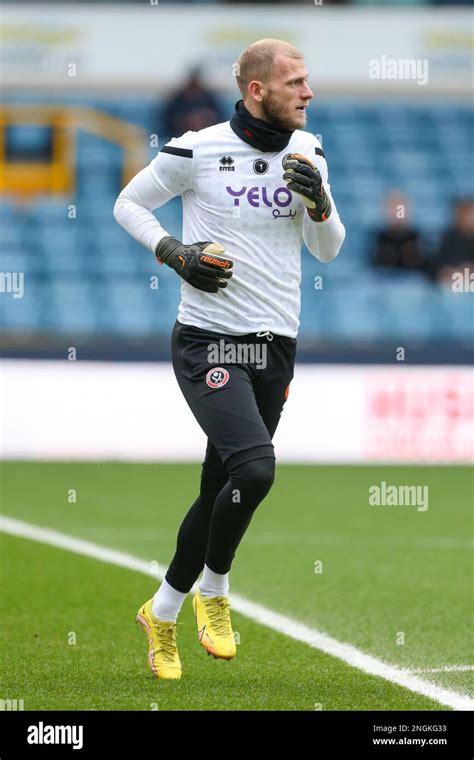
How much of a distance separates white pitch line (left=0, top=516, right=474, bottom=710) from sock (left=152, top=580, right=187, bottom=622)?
2.65ft

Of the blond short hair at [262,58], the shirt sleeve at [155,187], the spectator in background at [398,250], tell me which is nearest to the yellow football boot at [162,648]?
the shirt sleeve at [155,187]

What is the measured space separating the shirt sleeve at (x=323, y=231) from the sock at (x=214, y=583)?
1.37 metres

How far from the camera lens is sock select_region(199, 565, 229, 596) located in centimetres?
632

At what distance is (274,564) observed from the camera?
9562 mm

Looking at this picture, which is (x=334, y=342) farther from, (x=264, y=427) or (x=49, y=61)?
(x=264, y=427)

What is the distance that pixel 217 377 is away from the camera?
6.09m

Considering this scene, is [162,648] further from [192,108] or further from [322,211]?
[192,108]

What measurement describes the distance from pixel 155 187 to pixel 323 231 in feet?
2.34

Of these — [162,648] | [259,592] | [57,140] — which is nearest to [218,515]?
[162,648]

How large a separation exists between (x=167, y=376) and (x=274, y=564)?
5.89 m

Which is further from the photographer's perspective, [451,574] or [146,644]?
[451,574]

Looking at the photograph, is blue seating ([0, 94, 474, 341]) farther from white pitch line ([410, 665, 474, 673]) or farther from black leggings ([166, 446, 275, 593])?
black leggings ([166, 446, 275, 593])

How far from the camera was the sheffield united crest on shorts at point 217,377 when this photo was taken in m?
6.07
